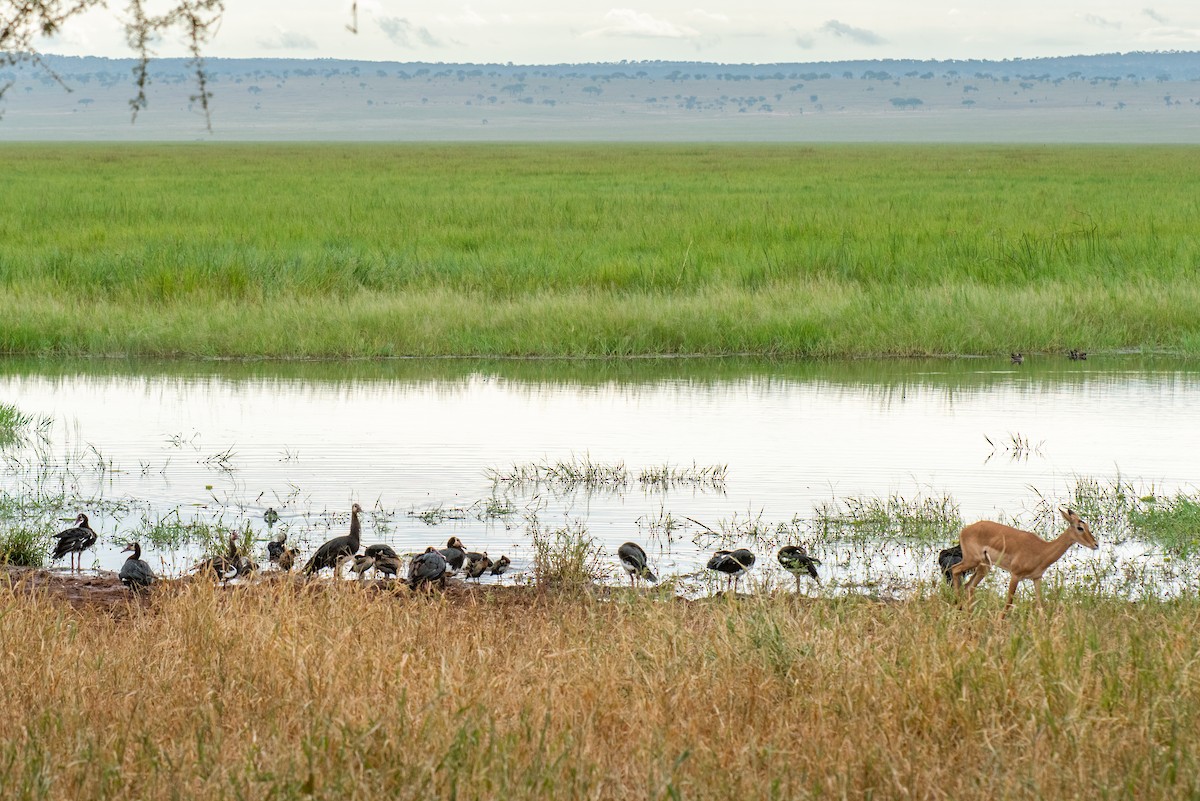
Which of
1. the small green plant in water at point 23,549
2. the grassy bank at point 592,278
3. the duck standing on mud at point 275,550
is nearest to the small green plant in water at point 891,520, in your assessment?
the duck standing on mud at point 275,550

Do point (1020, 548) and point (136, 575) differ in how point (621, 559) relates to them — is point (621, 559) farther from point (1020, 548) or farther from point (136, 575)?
point (136, 575)

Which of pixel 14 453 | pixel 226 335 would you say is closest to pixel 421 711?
pixel 14 453

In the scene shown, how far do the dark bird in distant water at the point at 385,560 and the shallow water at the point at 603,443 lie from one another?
108 centimetres

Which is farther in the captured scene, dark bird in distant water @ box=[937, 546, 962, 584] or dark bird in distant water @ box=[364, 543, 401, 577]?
dark bird in distant water @ box=[937, 546, 962, 584]

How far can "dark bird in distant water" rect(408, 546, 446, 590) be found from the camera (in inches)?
328

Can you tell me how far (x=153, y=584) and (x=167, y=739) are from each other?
9.26 ft

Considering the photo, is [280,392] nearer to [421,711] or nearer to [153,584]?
[153,584]

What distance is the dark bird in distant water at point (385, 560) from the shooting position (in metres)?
8.56

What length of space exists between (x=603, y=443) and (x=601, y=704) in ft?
26.9

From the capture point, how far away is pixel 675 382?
18.2m

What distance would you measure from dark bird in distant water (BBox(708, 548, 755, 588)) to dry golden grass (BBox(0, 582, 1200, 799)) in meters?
1.59

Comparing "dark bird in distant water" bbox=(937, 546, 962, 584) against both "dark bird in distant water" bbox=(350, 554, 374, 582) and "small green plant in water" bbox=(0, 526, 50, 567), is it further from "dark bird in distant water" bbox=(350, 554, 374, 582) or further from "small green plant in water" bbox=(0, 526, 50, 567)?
"small green plant in water" bbox=(0, 526, 50, 567)

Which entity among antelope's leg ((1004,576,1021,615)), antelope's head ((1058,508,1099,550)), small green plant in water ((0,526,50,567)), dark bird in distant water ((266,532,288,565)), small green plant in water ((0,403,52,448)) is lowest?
small green plant in water ((0,403,52,448))

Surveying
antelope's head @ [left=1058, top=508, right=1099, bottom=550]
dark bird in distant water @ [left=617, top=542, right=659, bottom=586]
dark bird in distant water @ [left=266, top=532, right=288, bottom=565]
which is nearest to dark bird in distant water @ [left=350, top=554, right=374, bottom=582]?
dark bird in distant water @ [left=266, top=532, right=288, bottom=565]
